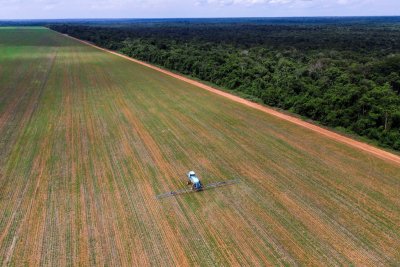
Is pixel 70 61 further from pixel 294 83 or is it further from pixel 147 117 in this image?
pixel 294 83

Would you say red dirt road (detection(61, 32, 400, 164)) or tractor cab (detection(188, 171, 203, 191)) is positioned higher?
tractor cab (detection(188, 171, 203, 191))

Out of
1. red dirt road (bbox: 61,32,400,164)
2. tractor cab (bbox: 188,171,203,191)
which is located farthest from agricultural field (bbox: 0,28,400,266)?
red dirt road (bbox: 61,32,400,164)

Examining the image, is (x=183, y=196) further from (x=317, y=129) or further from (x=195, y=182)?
(x=317, y=129)

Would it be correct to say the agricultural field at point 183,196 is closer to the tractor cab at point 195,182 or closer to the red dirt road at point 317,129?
the tractor cab at point 195,182

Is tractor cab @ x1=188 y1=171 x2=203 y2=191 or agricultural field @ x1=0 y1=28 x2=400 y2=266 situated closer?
agricultural field @ x1=0 y1=28 x2=400 y2=266

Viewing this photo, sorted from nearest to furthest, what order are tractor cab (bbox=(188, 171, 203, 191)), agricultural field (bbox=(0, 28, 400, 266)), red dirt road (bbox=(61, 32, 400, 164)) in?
agricultural field (bbox=(0, 28, 400, 266)), tractor cab (bbox=(188, 171, 203, 191)), red dirt road (bbox=(61, 32, 400, 164))

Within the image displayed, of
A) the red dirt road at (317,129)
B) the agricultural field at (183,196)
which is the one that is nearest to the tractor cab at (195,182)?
the agricultural field at (183,196)

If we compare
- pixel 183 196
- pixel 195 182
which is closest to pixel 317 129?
pixel 195 182

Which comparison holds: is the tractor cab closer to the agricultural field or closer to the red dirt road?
the agricultural field

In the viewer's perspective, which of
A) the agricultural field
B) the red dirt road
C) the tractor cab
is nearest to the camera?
the agricultural field
